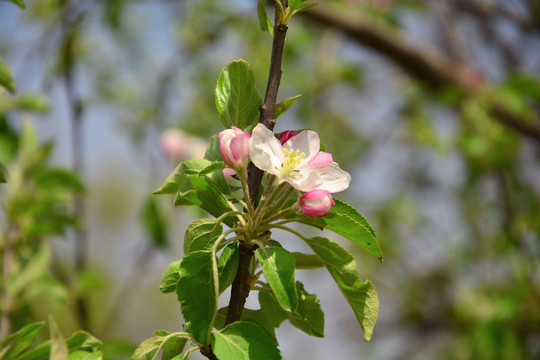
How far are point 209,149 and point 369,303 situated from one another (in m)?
0.29

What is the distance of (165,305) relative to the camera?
Answer: 28.7 ft

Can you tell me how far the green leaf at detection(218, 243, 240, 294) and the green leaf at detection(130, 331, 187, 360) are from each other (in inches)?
3.1

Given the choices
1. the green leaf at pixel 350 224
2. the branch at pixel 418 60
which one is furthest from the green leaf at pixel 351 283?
the branch at pixel 418 60

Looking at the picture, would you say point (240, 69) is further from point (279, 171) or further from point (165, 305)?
point (165, 305)

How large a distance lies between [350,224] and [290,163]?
0.11m

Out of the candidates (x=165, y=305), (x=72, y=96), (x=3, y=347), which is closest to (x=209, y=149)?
(x=3, y=347)

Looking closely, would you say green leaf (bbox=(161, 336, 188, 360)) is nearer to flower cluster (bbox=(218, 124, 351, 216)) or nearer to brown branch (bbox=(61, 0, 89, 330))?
flower cluster (bbox=(218, 124, 351, 216))

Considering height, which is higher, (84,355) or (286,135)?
(286,135)

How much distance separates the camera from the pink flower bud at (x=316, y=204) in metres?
0.60

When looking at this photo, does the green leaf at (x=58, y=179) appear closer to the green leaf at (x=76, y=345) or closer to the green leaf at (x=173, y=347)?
the green leaf at (x=76, y=345)

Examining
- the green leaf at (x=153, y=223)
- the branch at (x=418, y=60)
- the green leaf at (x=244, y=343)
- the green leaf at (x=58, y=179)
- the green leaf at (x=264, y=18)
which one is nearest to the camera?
the green leaf at (x=244, y=343)

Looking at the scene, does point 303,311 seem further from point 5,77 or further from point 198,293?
point 5,77

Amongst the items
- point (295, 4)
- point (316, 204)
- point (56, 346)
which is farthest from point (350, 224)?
point (56, 346)

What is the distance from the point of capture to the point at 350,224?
0.65 meters
